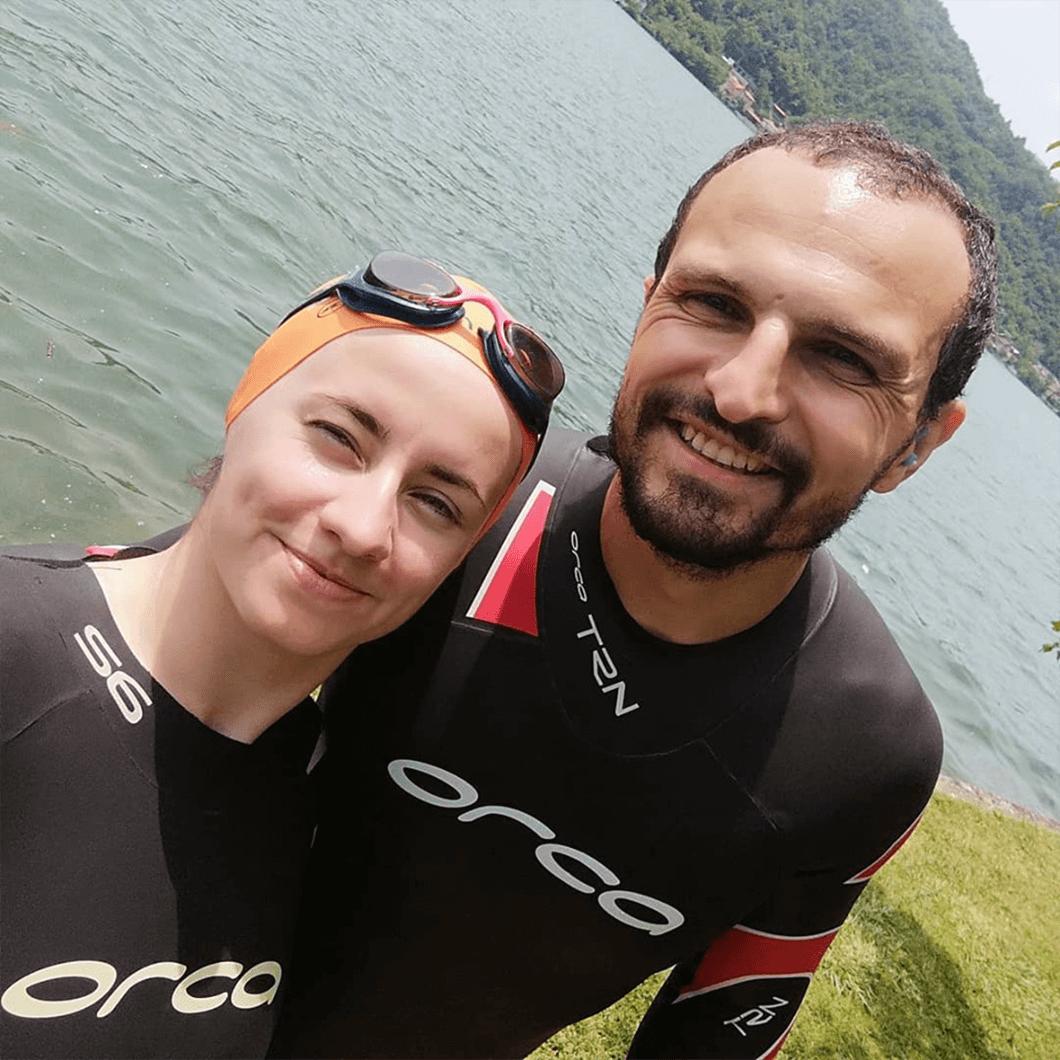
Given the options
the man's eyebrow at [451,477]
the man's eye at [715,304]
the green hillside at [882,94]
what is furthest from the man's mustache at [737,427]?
the green hillside at [882,94]

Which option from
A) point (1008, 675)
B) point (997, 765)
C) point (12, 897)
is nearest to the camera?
point (12, 897)

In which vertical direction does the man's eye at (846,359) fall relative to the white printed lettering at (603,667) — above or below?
above

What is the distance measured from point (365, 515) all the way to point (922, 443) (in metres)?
1.36

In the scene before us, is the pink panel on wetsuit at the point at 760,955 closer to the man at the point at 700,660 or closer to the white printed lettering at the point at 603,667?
the man at the point at 700,660

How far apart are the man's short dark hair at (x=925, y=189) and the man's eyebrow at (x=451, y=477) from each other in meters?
0.86

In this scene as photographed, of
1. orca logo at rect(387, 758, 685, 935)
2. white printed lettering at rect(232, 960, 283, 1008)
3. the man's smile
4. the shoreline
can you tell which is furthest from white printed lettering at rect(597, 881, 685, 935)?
the shoreline

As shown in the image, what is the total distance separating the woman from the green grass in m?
3.25

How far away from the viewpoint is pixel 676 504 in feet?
6.63

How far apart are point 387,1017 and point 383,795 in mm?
770

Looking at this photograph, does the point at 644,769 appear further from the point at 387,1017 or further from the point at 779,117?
the point at 779,117

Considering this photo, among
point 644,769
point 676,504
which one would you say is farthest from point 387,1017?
point 676,504

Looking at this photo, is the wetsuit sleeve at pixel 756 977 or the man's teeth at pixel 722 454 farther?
the wetsuit sleeve at pixel 756 977

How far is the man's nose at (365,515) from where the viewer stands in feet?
5.58

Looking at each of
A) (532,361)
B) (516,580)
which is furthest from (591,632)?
(532,361)
